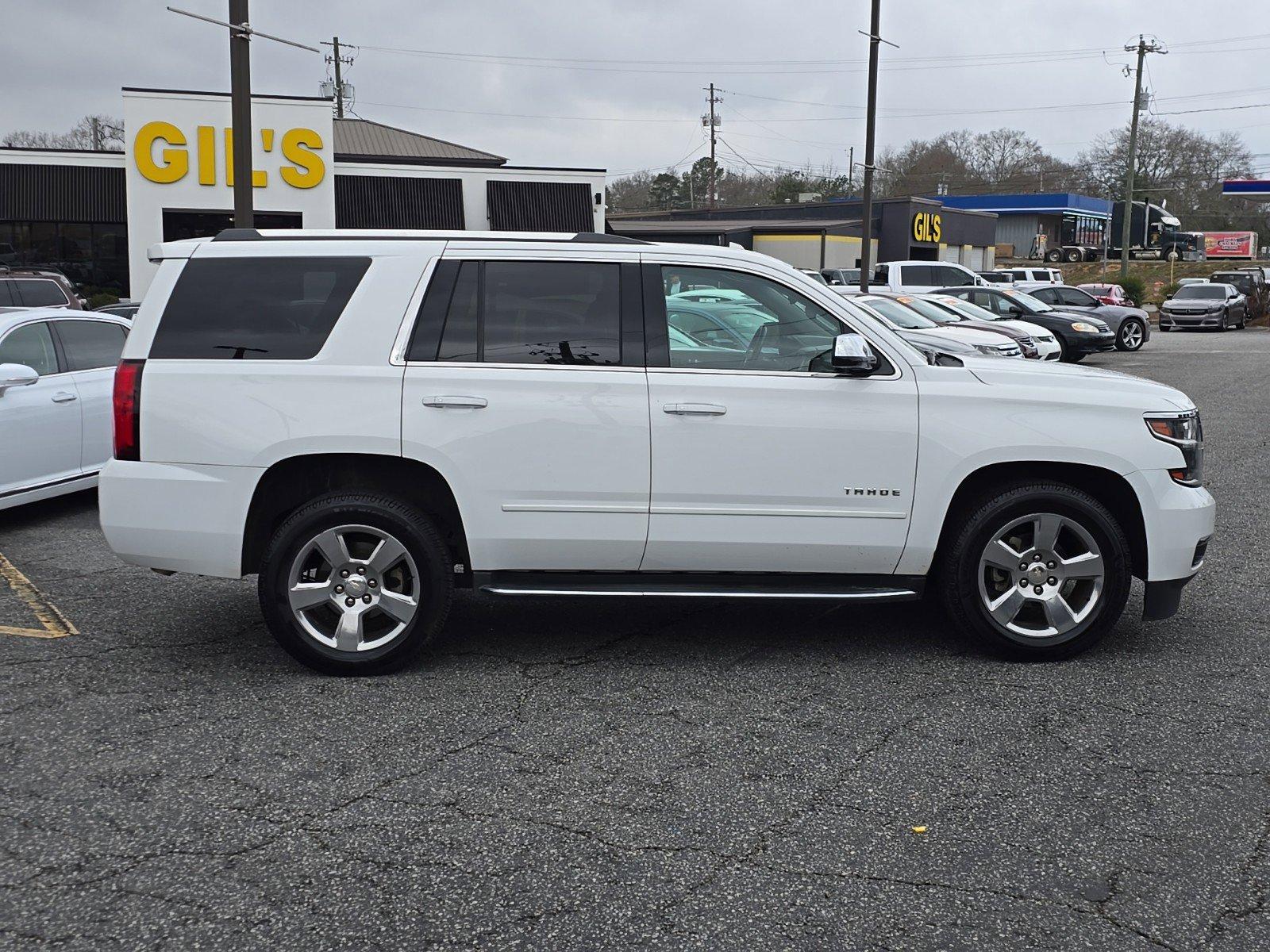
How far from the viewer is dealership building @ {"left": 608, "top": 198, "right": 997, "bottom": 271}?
167 ft

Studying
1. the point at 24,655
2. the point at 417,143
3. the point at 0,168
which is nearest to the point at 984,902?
the point at 24,655

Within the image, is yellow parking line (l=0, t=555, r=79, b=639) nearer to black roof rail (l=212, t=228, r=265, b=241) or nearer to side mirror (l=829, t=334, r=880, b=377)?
black roof rail (l=212, t=228, r=265, b=241)

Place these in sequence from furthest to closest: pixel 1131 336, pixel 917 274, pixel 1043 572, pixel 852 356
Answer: pixel 917 274 → pixel 1131 336 → pixel 1043 572 → pixel 852 356

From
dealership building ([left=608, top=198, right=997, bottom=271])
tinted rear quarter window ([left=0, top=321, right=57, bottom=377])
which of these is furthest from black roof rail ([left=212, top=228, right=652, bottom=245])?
dealership building ([left=608, top=198, right=997, bottom=271])

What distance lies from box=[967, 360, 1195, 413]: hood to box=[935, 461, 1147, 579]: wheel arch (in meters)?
0.33

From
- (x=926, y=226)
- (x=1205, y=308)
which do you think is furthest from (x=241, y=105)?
(x=926, y=226)

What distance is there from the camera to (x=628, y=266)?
5.42m

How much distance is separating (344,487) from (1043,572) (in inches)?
123

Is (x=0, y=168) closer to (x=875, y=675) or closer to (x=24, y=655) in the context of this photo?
(x=24, y=655)

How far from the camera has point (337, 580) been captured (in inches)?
208

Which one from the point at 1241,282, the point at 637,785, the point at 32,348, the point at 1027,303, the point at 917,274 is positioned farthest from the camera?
the point at 1241,282

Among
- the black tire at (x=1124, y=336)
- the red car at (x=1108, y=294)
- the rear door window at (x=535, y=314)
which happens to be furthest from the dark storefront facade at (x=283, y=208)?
the rear door window at (x=535, y=314)

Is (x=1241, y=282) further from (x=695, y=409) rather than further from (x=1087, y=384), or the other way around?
(x=695, y=409)

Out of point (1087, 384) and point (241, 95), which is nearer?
point (1087, 384)
